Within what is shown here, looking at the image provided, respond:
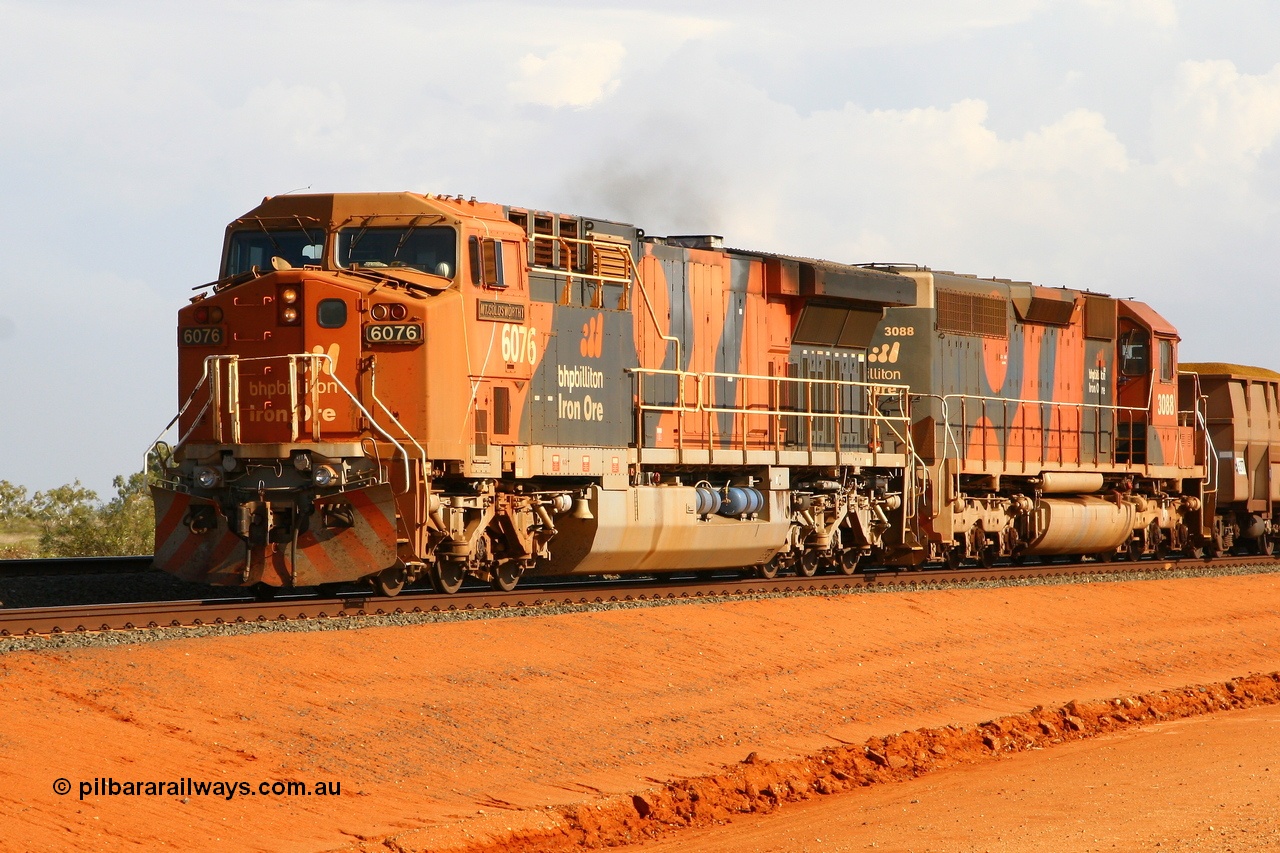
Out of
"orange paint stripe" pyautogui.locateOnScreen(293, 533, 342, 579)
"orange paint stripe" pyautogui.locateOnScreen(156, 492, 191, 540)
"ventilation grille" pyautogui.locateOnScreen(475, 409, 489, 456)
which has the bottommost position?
"orange paint stripe" pyautogui.locateOnScreen(293, 533, 342, 579)

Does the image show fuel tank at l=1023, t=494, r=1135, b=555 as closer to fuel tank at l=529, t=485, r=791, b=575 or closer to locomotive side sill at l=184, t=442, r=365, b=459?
fuel tank at l=529, t=485, r=791, b=575

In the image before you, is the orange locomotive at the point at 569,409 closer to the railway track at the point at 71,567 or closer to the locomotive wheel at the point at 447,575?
the locomotive wheel at the point at 447,575

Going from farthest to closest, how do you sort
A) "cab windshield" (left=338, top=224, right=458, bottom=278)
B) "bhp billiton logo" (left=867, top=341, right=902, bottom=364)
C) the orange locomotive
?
"bhp billiton logo" (left=867, top=341, right=902, bottom=364)
"cab windshield" (left=338, top=224, right=458, bottom=278)
the orange locomotive

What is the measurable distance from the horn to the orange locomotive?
0.07 feet

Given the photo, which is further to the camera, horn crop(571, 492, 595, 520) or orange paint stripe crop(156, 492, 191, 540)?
horn crop(571, 492, 595, 520)

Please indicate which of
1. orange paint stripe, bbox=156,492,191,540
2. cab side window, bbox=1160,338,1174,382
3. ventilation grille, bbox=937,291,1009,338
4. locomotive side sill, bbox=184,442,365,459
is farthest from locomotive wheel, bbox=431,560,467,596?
cab side window, bbox=1160,338,1174,382

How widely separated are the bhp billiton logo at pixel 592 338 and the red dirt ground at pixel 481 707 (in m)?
2.97

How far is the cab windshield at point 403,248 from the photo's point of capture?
14.4 metres

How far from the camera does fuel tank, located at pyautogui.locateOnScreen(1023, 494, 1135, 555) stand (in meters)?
23.0

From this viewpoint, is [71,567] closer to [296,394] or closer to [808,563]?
[296,394]

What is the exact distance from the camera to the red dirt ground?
27.9 ft

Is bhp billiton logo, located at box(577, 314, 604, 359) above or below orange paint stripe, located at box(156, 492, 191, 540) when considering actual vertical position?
above

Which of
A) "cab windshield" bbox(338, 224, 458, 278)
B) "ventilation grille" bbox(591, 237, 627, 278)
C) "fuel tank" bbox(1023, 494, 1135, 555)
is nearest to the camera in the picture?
"cab windshield" bbox(338, 224, 458, 278)

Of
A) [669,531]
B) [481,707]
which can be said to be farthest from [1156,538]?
[481,707]
